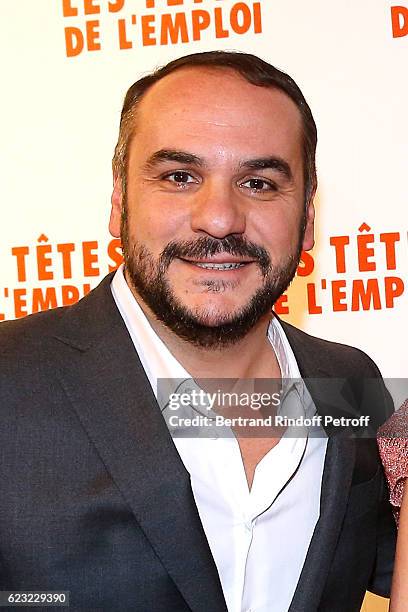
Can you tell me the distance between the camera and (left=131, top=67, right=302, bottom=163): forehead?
59.1 inches

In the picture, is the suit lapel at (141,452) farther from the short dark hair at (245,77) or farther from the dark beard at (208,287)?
the short dark hair at (245,77)

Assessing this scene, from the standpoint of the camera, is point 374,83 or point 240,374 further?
point 374,83

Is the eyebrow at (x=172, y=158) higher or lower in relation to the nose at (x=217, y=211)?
higher

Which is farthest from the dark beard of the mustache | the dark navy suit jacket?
the dark navy suit jacket

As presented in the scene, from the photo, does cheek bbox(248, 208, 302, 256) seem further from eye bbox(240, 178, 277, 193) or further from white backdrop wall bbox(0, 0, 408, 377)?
white backdrop wall bbox(0, 0, 408, 377)

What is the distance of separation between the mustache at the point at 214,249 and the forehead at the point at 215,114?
0.46 ft

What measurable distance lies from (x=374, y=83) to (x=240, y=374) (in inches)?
32.9

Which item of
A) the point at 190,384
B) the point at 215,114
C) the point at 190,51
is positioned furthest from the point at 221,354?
the point at 190,51

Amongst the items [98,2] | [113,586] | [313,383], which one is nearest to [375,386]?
[313,383]

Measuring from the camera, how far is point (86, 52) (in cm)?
229

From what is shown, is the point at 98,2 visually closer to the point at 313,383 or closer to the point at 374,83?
the point at 374,83

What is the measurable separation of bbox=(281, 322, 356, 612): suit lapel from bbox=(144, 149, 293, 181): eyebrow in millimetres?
348

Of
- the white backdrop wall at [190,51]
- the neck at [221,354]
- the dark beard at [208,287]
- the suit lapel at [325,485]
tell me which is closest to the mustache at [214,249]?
the dark beard at [208,287]

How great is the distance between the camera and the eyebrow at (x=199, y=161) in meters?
1.48
